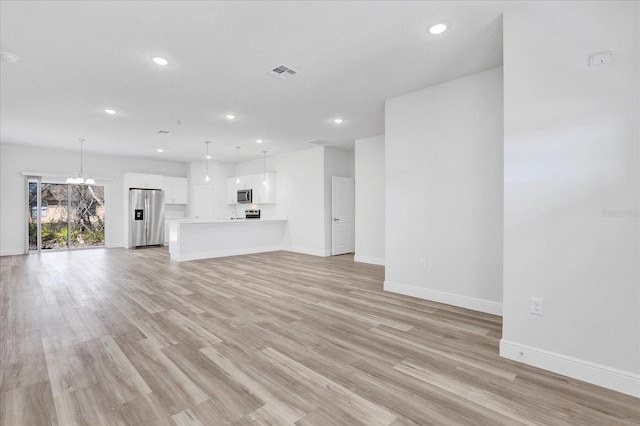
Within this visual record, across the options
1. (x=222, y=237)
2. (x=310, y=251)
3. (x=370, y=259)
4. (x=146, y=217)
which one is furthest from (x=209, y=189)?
(x=370, y=259)

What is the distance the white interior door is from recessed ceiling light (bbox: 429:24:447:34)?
4921 mm

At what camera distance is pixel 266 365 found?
2174 mm

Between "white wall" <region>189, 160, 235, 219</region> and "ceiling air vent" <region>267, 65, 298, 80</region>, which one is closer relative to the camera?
"ceiling air vent" <region>267, 65, 298, 80</region>

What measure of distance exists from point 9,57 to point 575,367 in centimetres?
579

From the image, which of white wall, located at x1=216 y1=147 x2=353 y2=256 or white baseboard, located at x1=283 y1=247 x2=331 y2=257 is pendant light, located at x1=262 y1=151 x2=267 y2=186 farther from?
white baseboard, located at x1=283 y1=247 x2=331 y2=257

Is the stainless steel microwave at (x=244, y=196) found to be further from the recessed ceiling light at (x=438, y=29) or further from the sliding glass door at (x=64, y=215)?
the recessed ceiling light at (x=438, y=29)

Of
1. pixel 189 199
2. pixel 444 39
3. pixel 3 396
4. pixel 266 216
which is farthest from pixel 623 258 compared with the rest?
pixel 189 199

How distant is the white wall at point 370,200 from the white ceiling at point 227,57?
1.20 m

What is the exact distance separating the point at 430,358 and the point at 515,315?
0.77 metres

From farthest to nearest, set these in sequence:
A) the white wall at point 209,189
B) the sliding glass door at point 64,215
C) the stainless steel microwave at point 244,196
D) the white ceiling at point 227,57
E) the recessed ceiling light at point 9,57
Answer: the white wall at point 209,189 < the stainless steel microwave at point 244,196 < the sliding glass door at point 64,215 < the recessed ceiling light at point 9,57 < the white ceiling at point 227,57

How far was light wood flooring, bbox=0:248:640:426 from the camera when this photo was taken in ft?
5.43

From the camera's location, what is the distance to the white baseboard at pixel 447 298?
3232 mm

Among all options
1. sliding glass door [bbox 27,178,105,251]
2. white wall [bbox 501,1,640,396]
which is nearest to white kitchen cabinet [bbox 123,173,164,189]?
sliding glass door [bbox 27,178,105,251]

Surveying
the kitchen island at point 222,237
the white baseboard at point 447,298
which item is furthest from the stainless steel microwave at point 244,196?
the white baseboard at point 447,298
